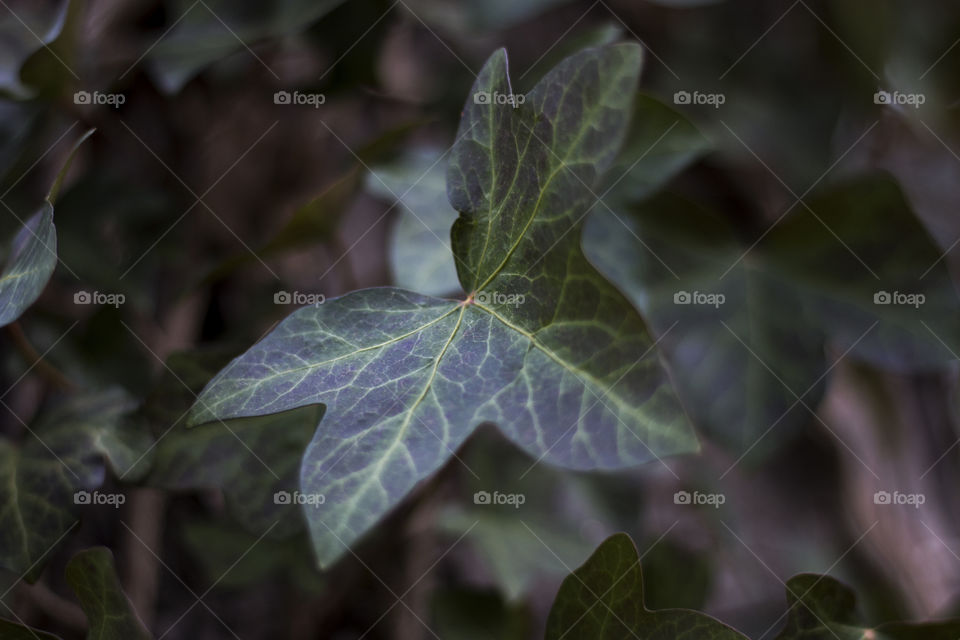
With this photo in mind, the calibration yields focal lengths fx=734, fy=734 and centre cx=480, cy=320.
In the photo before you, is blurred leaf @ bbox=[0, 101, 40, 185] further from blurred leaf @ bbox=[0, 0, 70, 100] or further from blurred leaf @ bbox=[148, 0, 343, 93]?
blurred leaf @ bbox=[148, 0, 343, 93]

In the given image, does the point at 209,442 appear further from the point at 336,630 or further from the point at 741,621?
the point at 741,621

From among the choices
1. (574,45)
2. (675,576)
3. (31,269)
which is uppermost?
(574,45)

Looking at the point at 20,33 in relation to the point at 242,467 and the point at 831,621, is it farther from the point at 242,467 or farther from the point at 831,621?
the point at 831,621

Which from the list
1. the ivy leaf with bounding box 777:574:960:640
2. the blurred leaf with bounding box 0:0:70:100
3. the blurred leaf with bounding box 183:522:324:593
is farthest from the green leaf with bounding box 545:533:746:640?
the blurred leaf with bounding box 0:0:70:100

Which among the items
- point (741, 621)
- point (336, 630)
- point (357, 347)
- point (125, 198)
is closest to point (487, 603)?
point (336, 630)

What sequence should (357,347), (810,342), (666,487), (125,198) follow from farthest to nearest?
(666,487) < (125,198) < (810,342) < (357,347)

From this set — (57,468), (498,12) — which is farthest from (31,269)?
(498,12)

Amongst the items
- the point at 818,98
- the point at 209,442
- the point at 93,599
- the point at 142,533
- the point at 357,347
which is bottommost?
the point at 142,533
